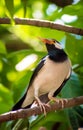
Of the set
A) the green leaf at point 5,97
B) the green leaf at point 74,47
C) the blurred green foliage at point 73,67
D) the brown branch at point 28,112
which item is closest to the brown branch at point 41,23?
the blurred green foliage at point 73,67

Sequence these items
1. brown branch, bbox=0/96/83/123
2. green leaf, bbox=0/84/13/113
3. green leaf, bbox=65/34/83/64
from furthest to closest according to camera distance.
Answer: green leaf, bbox=0/84/13/113 < green leaf, bbox=65/34/83/64 < brown branch, bbox=0/96/83/123

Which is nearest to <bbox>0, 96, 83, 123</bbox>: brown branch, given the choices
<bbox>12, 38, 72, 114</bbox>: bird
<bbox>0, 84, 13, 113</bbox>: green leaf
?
<bbox>12, 38, 72, 114</bbox>: bird

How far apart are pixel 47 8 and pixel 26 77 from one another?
0.36 meters

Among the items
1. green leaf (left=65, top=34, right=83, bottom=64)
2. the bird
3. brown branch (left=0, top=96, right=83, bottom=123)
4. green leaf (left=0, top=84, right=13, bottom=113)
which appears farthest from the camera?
green leaf (left=0, top=84, right=13, bottom=113)

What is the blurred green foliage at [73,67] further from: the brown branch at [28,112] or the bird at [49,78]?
the brown branch at [28,112]

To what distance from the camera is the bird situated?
1061 mm

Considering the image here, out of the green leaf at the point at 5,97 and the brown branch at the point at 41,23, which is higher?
the brown branch at the point at 41,23

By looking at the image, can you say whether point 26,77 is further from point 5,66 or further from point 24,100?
point 5,66

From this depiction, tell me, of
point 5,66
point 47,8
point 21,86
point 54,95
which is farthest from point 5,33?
point 54,95

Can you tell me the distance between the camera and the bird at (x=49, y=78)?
3.48ft

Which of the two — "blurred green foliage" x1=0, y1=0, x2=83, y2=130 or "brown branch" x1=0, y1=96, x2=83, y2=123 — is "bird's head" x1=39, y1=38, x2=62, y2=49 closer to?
"blurred green foliage" x1=0, y1=0, x2=83, y2=130

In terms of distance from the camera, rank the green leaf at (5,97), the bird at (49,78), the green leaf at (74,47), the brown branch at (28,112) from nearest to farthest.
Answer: the brown branch at (28,112)
the bird at (49,78)
the green leaf at (74,47)
the green leaf at (5,97)

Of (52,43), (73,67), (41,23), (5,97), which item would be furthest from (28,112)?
(5,97)

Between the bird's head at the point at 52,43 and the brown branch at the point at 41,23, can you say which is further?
the bird's head at the point at 52,43
